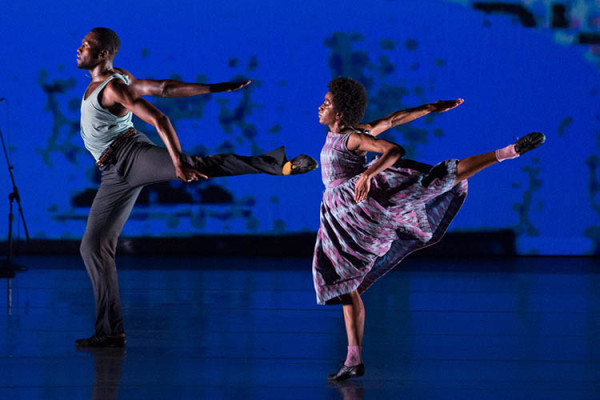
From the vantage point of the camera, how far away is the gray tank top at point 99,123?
2758 millimetres

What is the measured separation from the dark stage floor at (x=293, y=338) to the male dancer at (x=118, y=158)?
0.30 meters

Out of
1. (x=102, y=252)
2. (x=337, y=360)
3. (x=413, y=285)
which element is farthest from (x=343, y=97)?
(x=413, y=285)

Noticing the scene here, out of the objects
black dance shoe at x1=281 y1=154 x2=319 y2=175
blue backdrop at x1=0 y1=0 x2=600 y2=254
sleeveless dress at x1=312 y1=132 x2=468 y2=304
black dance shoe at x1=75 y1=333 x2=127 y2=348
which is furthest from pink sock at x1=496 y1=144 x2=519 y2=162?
blue backdrop at x1=0 y1=0 x2=600 y2=254

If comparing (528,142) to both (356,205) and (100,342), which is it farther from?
(100,342)

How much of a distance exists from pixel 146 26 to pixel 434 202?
4189 mm

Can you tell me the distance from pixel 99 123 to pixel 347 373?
4.13 ft

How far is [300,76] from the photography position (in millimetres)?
6180

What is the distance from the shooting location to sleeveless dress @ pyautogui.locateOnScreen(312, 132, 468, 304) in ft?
8.00

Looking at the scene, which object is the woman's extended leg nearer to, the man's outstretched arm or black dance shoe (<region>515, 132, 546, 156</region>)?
Result: black dance shoe (<region>515, 132, 546, 156</region>)

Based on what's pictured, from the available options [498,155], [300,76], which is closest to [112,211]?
[498,155]

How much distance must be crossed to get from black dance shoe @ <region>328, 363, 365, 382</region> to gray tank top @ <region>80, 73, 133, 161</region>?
1.19 metres

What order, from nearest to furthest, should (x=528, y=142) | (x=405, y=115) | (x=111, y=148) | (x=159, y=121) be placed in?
(x=528, y=142) < (x=159, y=121) < (x=405, y=115) < (x=111, y=148)

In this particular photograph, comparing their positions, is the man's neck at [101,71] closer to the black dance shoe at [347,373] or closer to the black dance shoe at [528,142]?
the black dance shoe at [347,373]

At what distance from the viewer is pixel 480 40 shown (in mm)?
6195
